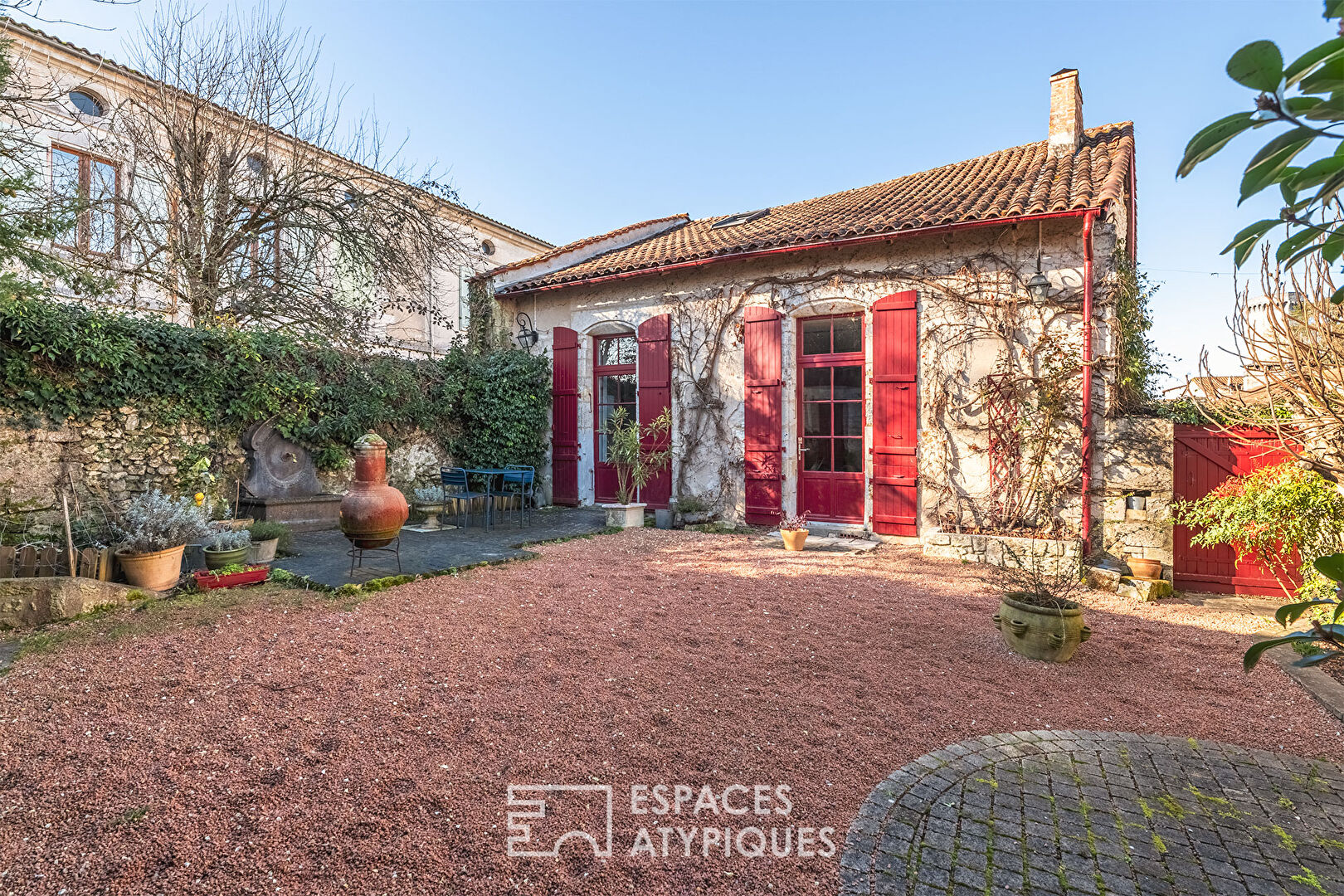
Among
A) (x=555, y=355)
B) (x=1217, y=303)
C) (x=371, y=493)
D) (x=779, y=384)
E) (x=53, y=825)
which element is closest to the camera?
(x=53, y=825)

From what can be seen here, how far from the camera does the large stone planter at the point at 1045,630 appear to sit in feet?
12.2

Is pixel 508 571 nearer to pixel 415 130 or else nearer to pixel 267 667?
pixel 267 667

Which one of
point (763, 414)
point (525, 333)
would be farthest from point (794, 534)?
point (525, 333)

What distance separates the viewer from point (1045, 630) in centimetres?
374

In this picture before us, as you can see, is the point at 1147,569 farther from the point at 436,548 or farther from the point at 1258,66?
the point at 436,548

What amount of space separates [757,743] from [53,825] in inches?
98.4

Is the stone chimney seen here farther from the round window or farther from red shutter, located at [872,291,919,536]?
the round window

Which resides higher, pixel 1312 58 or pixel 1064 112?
pixel 1064 112

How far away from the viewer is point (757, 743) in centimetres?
269

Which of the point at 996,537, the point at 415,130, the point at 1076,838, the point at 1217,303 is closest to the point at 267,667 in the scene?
the point at 1076,838

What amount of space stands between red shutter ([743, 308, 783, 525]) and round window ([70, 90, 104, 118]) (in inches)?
406

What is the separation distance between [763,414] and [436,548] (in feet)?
13.8

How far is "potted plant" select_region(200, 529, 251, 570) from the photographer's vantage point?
520cm

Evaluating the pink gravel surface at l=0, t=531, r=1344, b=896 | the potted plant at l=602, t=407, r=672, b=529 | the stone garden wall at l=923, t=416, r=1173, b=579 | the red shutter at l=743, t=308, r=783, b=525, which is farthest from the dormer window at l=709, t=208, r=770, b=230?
the pink gravel surface at l=0, t=531, r=1344, b=896
